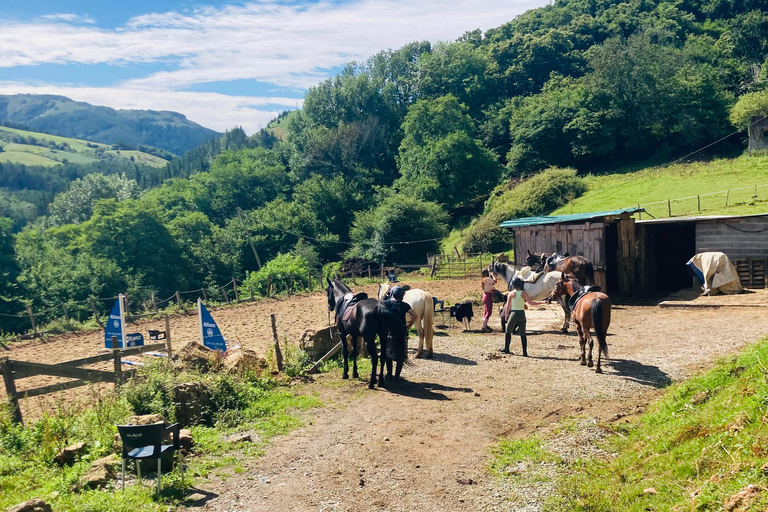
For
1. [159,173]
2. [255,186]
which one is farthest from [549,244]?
[159,173]

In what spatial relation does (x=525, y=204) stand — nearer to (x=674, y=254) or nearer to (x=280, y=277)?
(x=280, y=277)

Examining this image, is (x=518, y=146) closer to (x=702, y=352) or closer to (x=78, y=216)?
(x=702, y=352)

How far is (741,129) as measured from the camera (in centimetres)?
4406

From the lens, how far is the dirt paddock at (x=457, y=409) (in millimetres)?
6230

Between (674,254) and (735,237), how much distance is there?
366 centimetres

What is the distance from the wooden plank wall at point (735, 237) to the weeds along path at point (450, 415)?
4.55 metres

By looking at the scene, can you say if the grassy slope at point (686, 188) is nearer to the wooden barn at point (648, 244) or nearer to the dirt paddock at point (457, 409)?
the wooden barn at point (648, 244)

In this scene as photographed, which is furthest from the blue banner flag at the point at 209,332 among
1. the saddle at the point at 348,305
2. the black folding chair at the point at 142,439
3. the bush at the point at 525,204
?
the bush at the point at 525,204

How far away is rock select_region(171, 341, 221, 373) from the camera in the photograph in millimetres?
10797

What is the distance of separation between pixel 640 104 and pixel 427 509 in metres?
55.1

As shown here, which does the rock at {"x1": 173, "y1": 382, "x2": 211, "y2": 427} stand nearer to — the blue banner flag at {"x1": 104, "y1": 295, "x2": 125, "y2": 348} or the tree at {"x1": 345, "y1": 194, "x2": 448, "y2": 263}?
the blue banner flag at {"x1": 104, "y1": 295, "x2": 125, "y2": 348}

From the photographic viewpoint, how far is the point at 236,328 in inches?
770

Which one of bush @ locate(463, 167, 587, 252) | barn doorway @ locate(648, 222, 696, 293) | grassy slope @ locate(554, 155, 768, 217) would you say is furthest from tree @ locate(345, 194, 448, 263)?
barn doorway @ locate(648, 222, 696, 293)

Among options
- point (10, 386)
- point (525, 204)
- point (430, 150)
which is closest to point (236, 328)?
point (10, 386)
